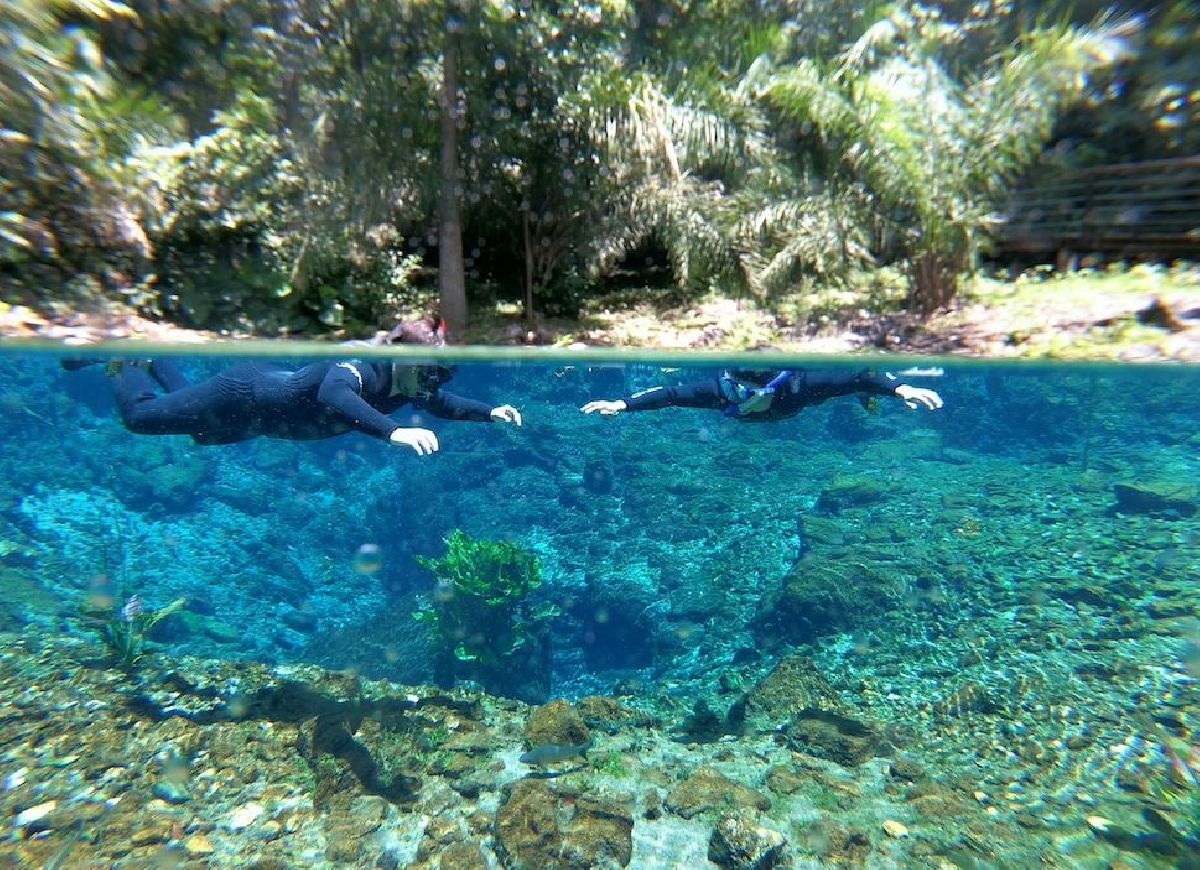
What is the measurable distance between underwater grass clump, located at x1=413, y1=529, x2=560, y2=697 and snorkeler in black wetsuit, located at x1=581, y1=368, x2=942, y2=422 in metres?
2.23

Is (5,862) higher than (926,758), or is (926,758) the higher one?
(5,862)

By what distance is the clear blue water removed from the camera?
7.44 metres

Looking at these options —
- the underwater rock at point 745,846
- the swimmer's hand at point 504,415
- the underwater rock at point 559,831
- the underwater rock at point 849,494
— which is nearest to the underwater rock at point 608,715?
the underwater rock at point 559,831

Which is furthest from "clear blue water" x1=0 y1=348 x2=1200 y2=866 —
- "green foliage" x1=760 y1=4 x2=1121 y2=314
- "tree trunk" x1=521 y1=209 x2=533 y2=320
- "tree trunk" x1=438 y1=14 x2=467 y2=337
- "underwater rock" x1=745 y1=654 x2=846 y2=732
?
"green foliage" x1=760 y1=4 x2=1121 y2=314

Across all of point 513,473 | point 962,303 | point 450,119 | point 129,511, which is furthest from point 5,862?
point 962,303

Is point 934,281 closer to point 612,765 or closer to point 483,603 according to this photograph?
point 483,603

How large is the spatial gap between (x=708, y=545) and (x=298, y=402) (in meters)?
5.79

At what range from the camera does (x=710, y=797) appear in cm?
576

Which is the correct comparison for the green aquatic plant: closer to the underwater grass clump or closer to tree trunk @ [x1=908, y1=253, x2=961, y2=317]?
the underwater grass clump

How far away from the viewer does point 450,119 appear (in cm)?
1252

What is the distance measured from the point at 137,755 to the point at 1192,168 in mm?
18871

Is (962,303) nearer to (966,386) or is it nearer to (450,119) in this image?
(966,386)

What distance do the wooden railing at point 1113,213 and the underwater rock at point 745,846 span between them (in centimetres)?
1432

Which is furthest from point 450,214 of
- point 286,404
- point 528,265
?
point 286,404
